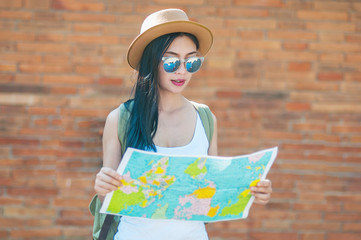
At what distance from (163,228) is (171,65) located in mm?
679

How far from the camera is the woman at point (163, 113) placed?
79.7 inches

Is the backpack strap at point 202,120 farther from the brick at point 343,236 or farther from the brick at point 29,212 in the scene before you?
the brick at point 343,236

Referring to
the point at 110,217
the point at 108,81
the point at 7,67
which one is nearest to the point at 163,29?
the point at 110,217

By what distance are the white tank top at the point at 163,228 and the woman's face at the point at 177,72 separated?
0.26 m

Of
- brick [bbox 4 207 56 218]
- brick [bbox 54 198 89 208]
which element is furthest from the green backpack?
brick [bbox 4 207 56 218]

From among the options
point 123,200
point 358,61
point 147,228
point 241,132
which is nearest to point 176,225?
point 147,228

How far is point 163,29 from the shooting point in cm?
211

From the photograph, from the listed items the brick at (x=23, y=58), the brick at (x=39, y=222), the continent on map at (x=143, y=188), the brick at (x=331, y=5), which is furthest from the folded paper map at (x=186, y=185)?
the brick at (x=331, y=5)

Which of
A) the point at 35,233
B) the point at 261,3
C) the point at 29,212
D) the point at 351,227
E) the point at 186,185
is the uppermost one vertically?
the point at 261,3

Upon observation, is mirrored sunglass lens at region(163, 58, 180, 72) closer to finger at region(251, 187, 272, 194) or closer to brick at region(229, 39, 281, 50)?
finger at region(251, 187, 272, 194)

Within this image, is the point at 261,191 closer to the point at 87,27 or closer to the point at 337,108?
the point at 337,108

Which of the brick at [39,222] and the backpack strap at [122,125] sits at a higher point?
the backpack strap at [122,125]

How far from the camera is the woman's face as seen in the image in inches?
82.1

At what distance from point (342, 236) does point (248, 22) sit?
76.0 inches
